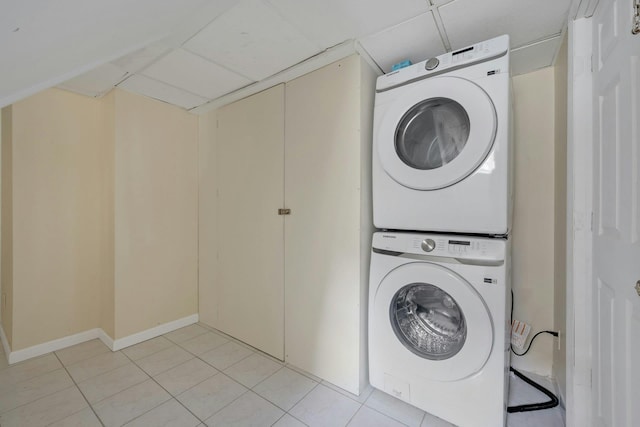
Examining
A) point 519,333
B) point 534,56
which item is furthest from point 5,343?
point 534,56

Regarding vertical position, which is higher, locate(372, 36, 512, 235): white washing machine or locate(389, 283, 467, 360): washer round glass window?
locate(372, 36, 512, 235): white washing machine

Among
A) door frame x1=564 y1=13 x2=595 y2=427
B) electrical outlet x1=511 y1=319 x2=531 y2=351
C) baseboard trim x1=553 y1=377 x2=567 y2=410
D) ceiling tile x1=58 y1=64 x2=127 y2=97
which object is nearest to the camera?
door frame x1=564 y1=13 x2=595 y2=427

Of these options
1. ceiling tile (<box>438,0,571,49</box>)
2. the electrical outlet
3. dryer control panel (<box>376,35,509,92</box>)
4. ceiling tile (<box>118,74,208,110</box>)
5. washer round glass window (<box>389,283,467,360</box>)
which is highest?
ceiling tile (<box>118,74,208,110</box>)

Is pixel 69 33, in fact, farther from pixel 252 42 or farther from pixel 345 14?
pixel 345 14

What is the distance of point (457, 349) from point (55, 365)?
2.66 m

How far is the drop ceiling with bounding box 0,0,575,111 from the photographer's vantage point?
95 centimetres

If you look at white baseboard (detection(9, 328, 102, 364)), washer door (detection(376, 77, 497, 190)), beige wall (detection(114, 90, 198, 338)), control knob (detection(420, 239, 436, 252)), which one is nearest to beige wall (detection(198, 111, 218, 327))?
beige wall (detection(114, 90, 198, 338))

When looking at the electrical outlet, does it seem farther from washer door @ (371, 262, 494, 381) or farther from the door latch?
the door latch

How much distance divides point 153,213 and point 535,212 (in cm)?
296

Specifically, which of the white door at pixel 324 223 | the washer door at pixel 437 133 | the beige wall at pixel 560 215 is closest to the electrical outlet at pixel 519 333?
the beige wall at pixel 560 215

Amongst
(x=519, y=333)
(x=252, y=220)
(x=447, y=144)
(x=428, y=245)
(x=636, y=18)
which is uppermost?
(x=636, y=18)

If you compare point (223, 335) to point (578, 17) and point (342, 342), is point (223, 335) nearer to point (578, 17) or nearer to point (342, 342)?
point (342, 342)

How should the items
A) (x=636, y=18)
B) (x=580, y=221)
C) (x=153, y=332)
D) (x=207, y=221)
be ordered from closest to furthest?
(x=636, y=18) → (x=580, y=221) → (x=153, y=332) → (x=207, y=221)

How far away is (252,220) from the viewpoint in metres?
2.09
